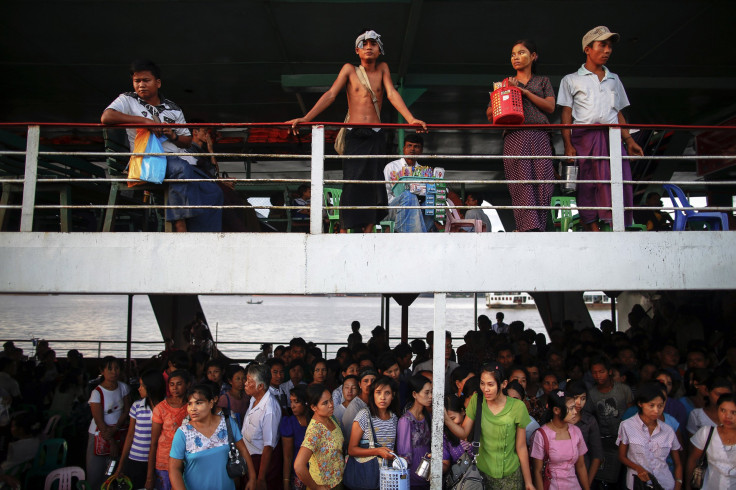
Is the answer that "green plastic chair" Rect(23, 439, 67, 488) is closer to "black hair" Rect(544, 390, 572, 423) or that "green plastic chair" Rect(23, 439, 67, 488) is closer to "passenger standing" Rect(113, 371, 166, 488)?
"passenger standing" Rect(113, 371, 166, 488)

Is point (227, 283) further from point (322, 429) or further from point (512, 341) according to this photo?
point (512, 341)

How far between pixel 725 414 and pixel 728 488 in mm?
573

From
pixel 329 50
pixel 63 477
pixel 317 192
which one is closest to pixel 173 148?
pixel 317 192

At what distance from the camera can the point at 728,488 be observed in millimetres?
4633

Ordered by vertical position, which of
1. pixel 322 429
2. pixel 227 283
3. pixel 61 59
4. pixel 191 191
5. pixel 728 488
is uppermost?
pixel 61 59

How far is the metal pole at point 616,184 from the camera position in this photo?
191 inches

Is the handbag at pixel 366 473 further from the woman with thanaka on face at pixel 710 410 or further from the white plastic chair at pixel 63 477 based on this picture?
the woman with thanaka on face at pixel 710 410

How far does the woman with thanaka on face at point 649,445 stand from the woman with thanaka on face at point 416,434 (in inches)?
61.0

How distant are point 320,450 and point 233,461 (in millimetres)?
658

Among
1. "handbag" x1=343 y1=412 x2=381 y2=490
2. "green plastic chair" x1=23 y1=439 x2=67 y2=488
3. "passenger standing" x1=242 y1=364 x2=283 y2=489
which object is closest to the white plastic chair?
"green plastic chair" x1=23 y1=439 x2=67 y2=488

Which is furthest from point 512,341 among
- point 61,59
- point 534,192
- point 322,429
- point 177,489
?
point 61,59

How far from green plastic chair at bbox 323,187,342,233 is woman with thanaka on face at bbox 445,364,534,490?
286 centimetres

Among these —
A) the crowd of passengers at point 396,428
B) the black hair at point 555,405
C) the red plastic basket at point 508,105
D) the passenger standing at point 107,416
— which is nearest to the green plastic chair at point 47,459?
the crowd of passengers at point 396,428

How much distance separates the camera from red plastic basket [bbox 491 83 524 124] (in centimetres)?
498
